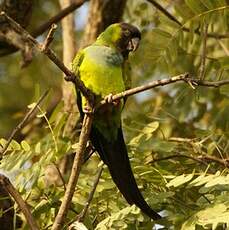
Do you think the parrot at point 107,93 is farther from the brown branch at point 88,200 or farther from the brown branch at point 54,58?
the brown branch at point 54,58

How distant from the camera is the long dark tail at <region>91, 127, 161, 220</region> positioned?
198 cm

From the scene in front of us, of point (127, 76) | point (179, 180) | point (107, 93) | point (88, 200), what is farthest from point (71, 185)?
point (127, 76)

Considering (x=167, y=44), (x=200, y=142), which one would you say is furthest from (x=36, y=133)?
(x=200, y=142)

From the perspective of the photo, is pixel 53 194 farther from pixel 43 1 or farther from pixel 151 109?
pixel 43 1

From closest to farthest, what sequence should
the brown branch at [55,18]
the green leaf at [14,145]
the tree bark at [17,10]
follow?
1. the green leaf at [14,145]
2. the tree bark at [17,10]
3. the brown branch at [55,18]

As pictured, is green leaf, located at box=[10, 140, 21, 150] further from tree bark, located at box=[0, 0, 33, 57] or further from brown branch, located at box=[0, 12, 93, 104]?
tree bark, located at box=[0, 0, 33, 57]

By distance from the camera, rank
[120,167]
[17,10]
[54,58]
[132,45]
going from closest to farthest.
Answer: [54,58]
[120,167]
[132,45]
[17,10]

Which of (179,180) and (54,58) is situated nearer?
(54,58)

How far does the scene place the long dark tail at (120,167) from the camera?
6.50 ft

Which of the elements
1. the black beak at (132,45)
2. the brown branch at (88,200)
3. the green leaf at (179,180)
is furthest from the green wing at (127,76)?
the green leaf at (179,180)

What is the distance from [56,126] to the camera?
2.35m

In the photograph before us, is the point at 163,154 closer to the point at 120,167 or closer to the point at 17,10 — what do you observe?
the point at 120,167

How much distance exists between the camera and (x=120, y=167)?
2.17 metres

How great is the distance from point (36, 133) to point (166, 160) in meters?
1.30
